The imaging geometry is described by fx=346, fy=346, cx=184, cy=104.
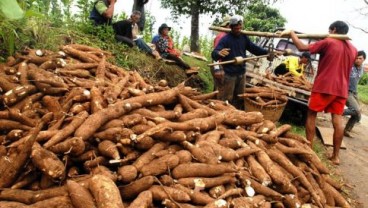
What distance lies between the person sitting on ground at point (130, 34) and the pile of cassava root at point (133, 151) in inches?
103

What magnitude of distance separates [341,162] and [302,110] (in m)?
1.75

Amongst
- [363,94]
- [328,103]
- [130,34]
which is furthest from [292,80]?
[363,94]

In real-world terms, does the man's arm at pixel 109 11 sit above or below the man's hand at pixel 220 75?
above

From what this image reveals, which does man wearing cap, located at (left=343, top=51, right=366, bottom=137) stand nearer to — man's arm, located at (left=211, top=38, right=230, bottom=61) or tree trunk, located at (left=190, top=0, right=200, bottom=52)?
man's arm, located at (left=211, top=38, right=230, bottom=61)

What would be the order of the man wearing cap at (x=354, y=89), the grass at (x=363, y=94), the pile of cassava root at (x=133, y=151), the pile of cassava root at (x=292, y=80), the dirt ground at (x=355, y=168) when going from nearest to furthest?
1. the pile of cassava root at (x=133, y=151)
2. the dirt ground at (x=355, y=168)
3. the pile of cassava root at (x=292, y=80)
4. the man wearing cap at (x=354, y=89)
5. the grass at (x=363, y=94)

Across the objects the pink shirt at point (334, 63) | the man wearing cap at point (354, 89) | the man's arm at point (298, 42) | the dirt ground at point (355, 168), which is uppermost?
the man's arm at point (298, 42)

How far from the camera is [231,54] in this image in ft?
17.1

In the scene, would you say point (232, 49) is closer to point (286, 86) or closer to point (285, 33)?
point (285, 33)

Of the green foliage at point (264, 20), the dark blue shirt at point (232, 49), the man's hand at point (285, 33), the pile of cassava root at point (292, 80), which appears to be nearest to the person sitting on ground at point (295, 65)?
the pile of cassava root at point (292, 80)

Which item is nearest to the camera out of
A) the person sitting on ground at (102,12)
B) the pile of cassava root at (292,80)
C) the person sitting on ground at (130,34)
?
the person sitting on ground at (102,12)

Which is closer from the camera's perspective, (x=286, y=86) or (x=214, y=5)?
(x=286, y=86)

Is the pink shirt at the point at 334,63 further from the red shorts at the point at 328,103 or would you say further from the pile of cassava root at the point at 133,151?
the pile of cassava root at the point at 133,151

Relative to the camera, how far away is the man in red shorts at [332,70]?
4488mm

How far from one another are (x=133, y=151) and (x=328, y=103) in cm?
302
